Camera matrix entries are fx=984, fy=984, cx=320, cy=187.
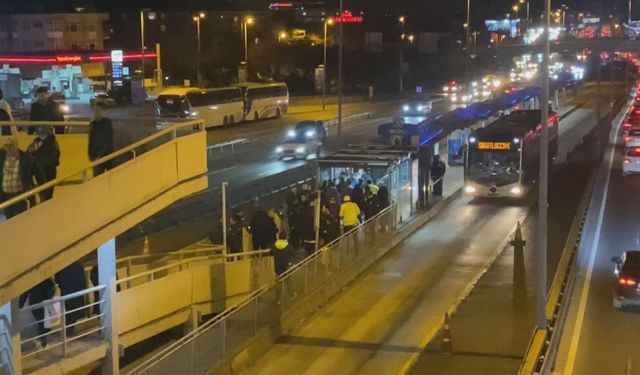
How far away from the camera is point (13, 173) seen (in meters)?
11.7

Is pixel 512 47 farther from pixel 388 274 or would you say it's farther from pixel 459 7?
pixel 388 274

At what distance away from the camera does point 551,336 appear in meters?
18.5

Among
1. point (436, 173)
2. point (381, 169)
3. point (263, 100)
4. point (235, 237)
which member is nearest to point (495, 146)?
point (436, 173)

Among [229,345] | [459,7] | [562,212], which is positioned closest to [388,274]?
[229,345]

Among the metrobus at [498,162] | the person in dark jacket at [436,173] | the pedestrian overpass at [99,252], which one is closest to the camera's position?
the pedestrian overpass at [99,252]

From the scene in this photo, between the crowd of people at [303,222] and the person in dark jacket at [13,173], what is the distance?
27.4 feet

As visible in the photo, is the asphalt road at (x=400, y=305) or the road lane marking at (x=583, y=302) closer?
the road lane marking at (x=583, y=302)

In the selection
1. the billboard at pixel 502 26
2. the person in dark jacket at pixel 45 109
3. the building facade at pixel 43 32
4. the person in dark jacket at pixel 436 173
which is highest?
the billboard at pixel 502 26

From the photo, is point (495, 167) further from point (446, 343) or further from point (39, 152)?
point (39, 152)

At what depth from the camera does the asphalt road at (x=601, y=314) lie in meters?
18.1

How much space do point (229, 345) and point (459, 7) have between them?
144 metres

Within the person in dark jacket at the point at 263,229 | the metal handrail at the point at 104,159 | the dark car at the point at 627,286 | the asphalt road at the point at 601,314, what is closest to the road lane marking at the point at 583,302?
the asphalt road at the point at 601,314

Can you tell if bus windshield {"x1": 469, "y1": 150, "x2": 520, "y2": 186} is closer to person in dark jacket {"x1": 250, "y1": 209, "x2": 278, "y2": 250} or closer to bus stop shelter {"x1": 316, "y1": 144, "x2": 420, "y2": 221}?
bus stop shelter {"x1": 316, "y1": 144, "x2": 420, "y2": 221}

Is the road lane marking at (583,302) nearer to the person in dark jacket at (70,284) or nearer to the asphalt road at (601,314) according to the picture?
the asphalt road at (601,314)
